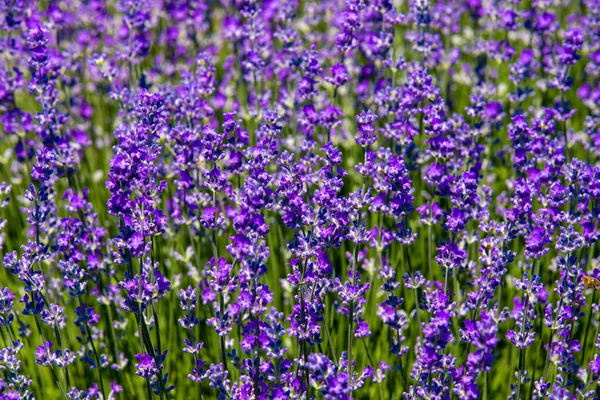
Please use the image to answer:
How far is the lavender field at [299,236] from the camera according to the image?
323cm

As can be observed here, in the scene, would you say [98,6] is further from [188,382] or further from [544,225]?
[544,225]

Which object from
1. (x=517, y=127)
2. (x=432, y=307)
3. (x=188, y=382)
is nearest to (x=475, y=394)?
(x=432, y=307)

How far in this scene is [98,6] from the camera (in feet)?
20.2

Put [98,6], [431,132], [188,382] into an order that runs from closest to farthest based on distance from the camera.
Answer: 1. [431,132]
2. [188,382]
3. [98,6]

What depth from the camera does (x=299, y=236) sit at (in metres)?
3.11

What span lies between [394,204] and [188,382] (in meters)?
1.75

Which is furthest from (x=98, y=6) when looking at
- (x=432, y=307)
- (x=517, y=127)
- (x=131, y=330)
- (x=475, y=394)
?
(x=475, y=394)

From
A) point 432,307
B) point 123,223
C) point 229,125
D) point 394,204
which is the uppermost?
point 229,125

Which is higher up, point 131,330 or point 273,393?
point 131,330

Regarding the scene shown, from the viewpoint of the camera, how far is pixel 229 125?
3453mm

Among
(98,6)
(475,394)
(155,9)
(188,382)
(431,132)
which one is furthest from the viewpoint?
(155,9)

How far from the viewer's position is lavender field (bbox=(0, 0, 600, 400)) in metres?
3.23

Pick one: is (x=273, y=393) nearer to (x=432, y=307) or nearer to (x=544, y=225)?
(x=432, y=307)

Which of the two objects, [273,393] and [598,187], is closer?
[273,393]
